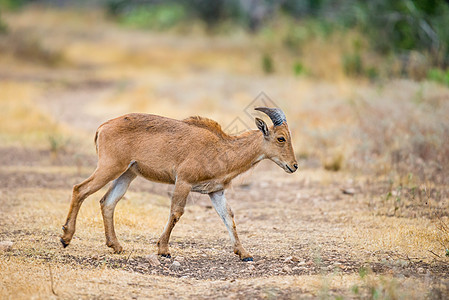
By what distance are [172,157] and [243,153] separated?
843 millimetres

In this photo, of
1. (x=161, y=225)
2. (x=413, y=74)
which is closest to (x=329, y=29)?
(x=413, y=74)

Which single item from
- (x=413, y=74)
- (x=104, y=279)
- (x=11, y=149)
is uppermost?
(x=413, y=74)

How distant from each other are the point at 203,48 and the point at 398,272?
2700 cm

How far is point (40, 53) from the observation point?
1102 inches

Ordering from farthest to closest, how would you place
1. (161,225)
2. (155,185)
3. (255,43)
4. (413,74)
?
(255,43) → (413,74) → (155,185) → (161,225)

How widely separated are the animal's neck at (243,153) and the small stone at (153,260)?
1.31 meters

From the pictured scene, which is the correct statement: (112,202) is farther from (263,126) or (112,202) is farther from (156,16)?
(156,16)

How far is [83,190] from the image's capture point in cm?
679

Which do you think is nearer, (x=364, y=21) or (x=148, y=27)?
(x=364, y=21)

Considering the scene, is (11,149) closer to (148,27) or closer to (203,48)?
(203,48)

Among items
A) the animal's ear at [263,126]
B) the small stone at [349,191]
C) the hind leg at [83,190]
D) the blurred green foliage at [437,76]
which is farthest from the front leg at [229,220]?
the blurred green foliage at [437,76]

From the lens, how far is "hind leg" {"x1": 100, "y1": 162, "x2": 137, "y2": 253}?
6.97m

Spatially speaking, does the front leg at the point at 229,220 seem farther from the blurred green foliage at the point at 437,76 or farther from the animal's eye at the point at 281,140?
the blurred green foliage at the point at 437,76

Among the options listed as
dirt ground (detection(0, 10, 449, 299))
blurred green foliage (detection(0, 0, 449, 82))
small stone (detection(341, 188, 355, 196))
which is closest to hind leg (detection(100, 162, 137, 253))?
dirt ground (detection(0, 10, 449, 299))
